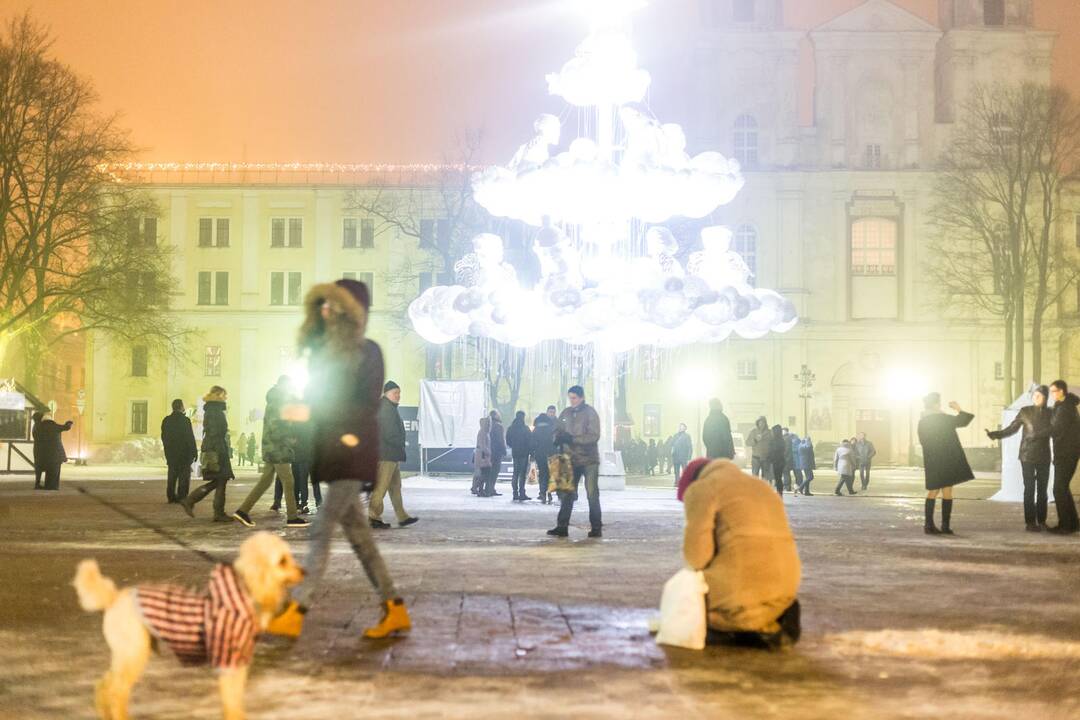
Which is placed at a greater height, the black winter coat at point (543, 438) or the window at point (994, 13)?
the window at point (994, 13)

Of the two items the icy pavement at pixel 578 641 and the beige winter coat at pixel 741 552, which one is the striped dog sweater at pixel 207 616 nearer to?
the icy pavement at pixel 578 641

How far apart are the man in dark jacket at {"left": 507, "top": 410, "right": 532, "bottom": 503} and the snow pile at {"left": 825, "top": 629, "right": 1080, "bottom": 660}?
18.7m

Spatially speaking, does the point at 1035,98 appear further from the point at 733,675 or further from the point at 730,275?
the point at 733,675

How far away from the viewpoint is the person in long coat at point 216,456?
1762 centimetres

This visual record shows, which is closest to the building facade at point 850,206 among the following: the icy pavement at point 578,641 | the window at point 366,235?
the window at point 366,235

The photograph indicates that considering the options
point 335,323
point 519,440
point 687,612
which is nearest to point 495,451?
point 519,440

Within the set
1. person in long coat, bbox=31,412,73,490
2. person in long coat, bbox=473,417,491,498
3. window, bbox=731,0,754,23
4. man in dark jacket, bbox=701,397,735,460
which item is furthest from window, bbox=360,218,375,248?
man in dark jacket, bbox=701,397,735,460

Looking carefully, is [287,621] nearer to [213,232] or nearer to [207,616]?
[207,616]

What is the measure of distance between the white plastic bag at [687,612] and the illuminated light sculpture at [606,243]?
20.2 meters

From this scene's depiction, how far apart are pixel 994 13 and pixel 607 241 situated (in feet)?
150

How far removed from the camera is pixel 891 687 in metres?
6.57

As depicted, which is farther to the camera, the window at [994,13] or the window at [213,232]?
the window at [213,232]

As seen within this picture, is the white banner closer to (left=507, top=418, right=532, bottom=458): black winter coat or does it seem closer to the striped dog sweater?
(left=507, top=418, right=532, bottom=458): black winter coat

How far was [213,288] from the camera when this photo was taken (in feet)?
243
